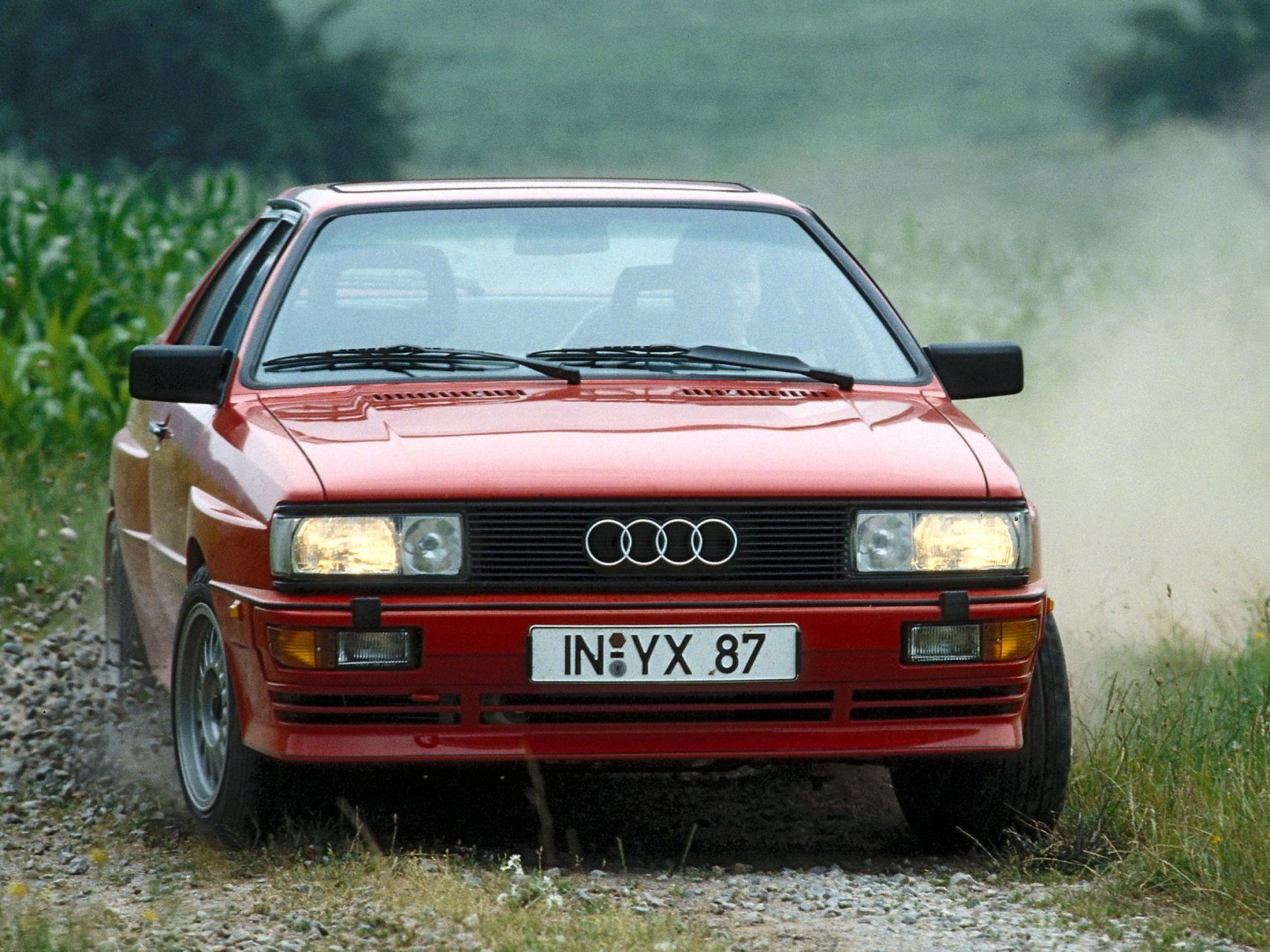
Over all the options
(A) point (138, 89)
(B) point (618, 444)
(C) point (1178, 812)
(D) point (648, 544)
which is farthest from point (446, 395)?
(A) point (138, 89)

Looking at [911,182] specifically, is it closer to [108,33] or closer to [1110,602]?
[108,33]

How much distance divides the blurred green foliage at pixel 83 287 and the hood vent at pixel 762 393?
22.9ft

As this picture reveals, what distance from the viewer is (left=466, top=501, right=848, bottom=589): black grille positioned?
4434mm

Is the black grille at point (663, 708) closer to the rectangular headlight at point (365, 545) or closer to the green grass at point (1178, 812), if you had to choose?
the rectangular headlight at point (365, 545)

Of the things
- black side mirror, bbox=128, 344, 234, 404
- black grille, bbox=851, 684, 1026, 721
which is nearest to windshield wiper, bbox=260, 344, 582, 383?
black side mirror, bbox=128, 344, 234, 404

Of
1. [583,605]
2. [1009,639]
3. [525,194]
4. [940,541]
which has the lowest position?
[1009,639]

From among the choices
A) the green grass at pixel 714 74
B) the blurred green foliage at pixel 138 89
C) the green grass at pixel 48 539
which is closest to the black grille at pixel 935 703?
the green grass at pixel 48 539

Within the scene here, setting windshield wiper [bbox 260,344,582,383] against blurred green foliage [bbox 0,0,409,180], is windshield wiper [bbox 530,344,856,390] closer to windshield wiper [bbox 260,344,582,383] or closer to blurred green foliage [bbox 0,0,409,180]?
windshield wiper [bbox 260,344,582,383]

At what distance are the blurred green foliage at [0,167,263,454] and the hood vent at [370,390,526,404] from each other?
671 cm

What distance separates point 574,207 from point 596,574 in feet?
5.58

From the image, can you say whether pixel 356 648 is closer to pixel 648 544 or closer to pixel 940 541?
pixel 648 544

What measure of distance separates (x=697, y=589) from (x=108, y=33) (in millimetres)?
42228

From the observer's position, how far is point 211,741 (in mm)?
5059

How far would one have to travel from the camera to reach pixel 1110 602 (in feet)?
30.8
